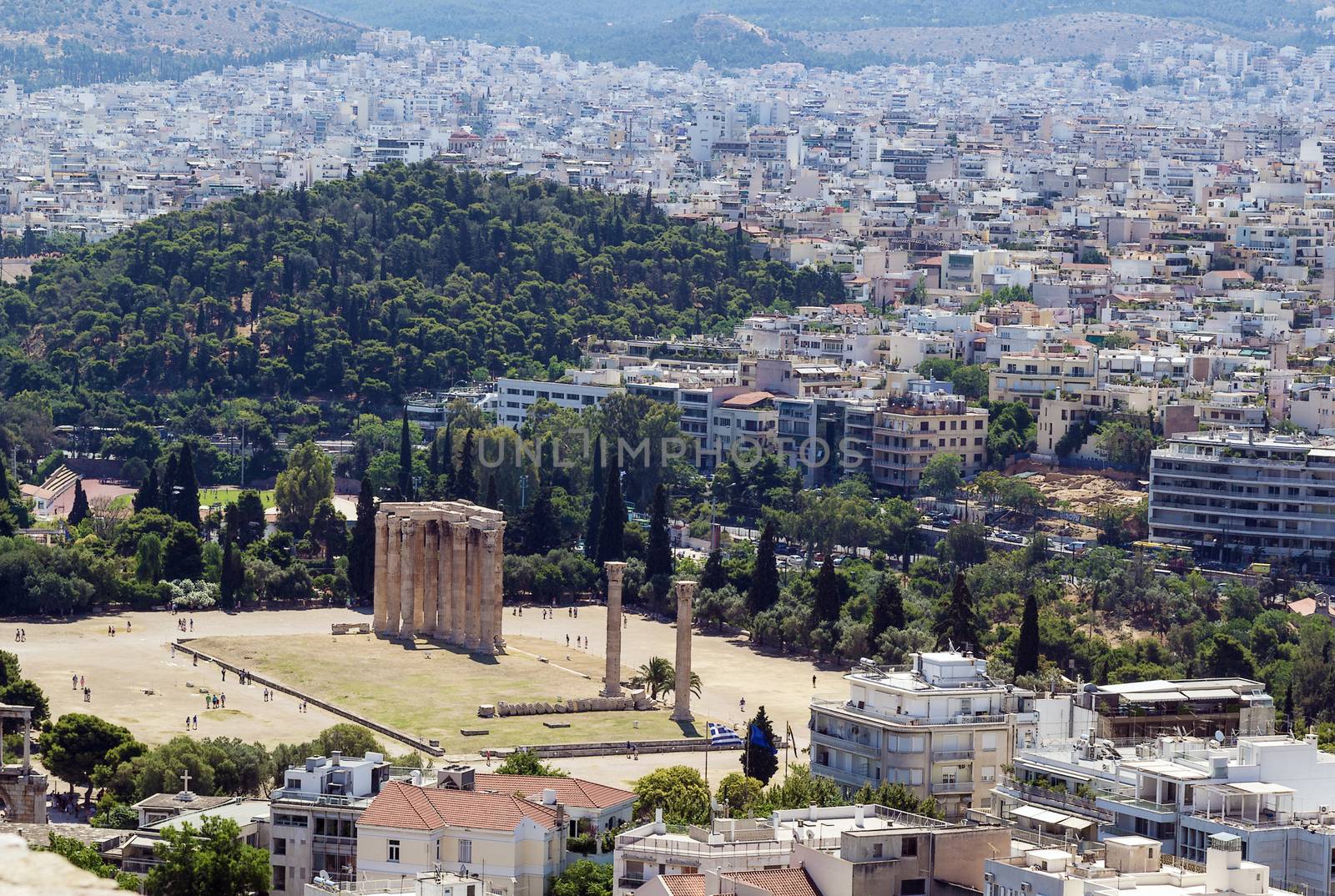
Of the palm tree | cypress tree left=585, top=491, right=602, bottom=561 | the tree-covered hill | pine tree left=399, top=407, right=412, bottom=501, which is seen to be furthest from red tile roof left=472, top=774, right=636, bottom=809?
the tree-covered hill

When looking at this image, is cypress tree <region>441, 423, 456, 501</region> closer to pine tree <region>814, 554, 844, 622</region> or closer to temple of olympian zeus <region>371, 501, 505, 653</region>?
temple of olympian zeus <region>371, 501, 505, 653</region>

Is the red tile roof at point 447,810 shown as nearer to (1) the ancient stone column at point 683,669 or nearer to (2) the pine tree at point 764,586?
(1) the ancient stone column at point 683,669

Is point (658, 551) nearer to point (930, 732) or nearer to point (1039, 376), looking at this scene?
point (1039, 376)

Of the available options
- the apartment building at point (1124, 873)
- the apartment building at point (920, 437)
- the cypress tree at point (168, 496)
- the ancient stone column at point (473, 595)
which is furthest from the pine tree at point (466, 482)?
the apartment building at point (1124, 873)

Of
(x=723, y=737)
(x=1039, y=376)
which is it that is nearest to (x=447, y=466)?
(x=1039, y=376)

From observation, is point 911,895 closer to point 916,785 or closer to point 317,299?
point 916,785
